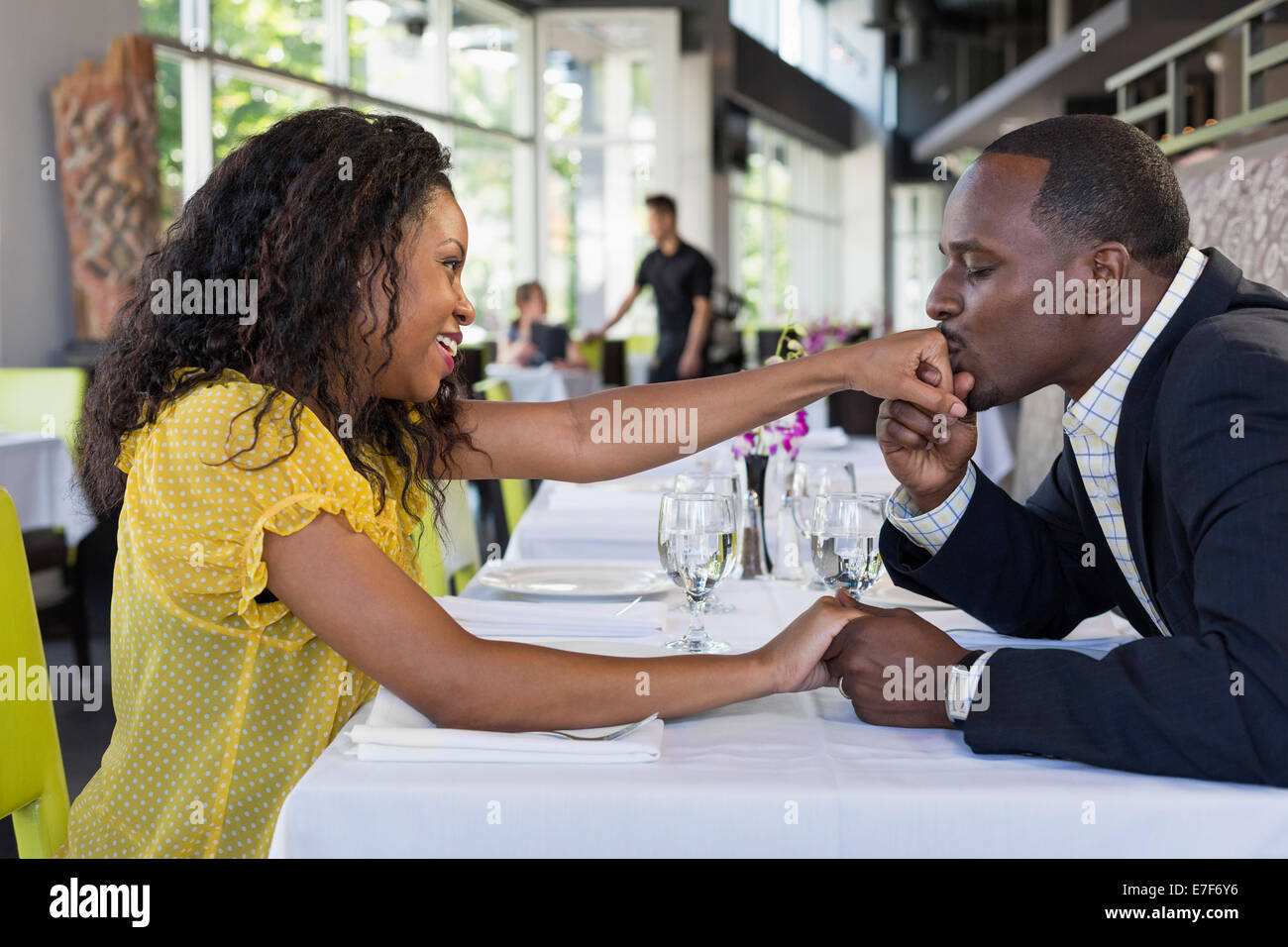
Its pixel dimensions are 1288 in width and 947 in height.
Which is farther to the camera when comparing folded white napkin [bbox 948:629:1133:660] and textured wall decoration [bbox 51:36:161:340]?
textured wall decoration [bbox 51:36:161:340]

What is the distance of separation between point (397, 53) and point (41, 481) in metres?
6.33

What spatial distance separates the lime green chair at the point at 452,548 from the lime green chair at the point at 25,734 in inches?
29.5

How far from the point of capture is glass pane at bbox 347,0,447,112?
8.60 m

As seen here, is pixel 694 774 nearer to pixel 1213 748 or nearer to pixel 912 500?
pixel 1213 748

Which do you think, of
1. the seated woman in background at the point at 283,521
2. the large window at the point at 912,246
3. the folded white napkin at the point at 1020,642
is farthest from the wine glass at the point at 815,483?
the large window at the point at 912,246

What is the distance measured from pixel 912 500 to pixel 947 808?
62 cm

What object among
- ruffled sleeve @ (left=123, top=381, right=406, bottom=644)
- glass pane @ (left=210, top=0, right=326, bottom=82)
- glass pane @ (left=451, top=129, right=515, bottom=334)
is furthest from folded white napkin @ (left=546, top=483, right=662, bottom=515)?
glass pane @ (left=451, top=129, right=515, bottom=334)

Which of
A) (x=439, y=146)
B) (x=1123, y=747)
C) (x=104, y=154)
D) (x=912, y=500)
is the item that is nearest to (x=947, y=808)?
(x=1123, y=747)

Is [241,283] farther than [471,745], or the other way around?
[241,283]

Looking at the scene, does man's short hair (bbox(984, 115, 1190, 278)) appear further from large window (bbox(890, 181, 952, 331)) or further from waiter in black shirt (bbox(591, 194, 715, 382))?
large window (bbox(890, 181, 952, 331))

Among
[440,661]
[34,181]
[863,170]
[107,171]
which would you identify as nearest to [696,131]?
[107,171]

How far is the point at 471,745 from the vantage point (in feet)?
3.20

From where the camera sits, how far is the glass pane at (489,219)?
1047 centimetres

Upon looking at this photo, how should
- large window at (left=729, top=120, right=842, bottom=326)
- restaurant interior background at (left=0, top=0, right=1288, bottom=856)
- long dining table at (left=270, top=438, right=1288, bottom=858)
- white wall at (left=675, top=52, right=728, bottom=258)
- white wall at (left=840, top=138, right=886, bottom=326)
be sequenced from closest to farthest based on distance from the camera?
long dining table at (left=270, top=438, right=1288, bottom=858), restaurant interior background at (left=0, top=0, right=1288, bottom=856), white wall at (left=675, top=52, right=728, bottom=258), large window at (left=729, top=120, right=842, bottom=326), white wall at (left=840, top=138, right=886, bottom=326)
